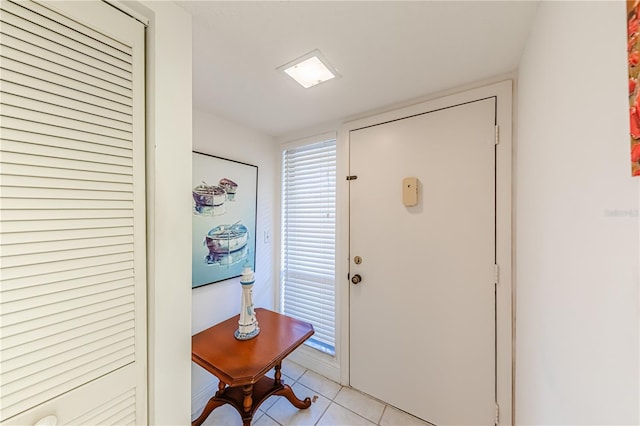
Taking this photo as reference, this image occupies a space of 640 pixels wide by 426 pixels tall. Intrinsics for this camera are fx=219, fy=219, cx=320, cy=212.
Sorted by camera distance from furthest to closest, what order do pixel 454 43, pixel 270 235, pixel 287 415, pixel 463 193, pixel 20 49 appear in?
pixel 270 235 < pixel 287 415 < pixel 463 193 < pixel 454 43 < pixel 20 49

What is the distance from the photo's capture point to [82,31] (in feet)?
2.17

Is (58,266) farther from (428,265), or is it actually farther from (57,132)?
(428,265)

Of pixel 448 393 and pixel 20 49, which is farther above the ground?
pixel 20 49

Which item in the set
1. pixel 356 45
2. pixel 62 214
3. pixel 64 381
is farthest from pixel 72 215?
pixel 356 45

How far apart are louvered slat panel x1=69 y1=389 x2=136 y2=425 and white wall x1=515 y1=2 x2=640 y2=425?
49.0 inches

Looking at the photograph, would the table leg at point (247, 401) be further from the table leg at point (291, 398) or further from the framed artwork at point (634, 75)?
the framed artwork at point (634, 75)

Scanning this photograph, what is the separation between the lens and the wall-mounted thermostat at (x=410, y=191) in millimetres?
1513

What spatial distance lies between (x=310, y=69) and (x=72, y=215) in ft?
3.95

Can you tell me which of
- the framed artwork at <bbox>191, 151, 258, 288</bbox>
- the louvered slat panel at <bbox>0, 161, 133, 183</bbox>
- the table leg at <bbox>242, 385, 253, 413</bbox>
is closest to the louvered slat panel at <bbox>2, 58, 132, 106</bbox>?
the louvered slat panel at <bbox>0, 161, 133, 183</bbox>

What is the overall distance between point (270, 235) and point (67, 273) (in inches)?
65.5

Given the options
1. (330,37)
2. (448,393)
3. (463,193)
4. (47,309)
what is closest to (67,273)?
(47,309)

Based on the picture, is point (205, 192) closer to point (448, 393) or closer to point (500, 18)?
point (500, 18)

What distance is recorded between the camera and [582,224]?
0.52 m

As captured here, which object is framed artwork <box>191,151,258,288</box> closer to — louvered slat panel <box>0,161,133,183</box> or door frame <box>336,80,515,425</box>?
louvered slat panel <box>0,161,133,183</box>
